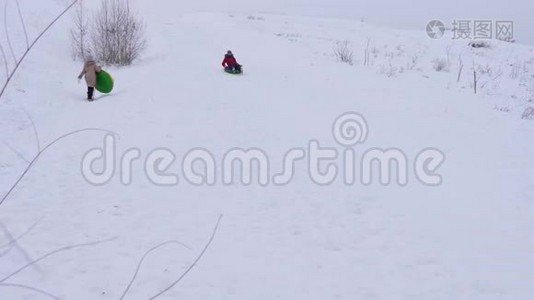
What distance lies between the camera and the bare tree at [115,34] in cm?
1912

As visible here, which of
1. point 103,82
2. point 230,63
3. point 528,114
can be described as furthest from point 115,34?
point 528,114

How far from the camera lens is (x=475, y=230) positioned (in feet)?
19.2

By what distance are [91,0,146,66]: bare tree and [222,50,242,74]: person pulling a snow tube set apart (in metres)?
5.12

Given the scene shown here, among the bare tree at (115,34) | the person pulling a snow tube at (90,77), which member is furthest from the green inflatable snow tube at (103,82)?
the bare tree at (115,34)

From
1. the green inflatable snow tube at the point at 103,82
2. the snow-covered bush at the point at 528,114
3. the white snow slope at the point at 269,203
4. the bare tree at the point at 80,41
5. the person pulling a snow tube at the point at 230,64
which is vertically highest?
the bare tree at the point at 80,41

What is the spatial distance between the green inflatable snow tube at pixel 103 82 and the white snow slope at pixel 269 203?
25.7 inches

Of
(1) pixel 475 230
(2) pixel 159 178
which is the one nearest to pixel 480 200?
(1) pixel 475 230

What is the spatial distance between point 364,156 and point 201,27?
1096 inches

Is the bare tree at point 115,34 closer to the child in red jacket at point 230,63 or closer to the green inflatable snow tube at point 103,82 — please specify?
the child in red jacket at point 230,63

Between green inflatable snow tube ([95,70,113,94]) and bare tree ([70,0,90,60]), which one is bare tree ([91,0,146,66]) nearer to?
bare tree ([70,0,90,60])

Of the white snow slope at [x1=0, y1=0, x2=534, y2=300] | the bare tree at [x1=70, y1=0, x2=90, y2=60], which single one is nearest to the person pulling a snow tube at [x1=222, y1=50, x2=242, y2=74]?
the white snow slope at [x1=0, y1=0, x2=534, y2=300]

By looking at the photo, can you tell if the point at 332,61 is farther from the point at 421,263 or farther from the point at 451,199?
the point at 421,263

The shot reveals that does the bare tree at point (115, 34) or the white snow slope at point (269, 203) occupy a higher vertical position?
the bare tree at point (115, 34)

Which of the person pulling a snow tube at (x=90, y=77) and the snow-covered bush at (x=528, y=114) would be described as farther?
the person pulling a snow tube at (x=90, y=77)
